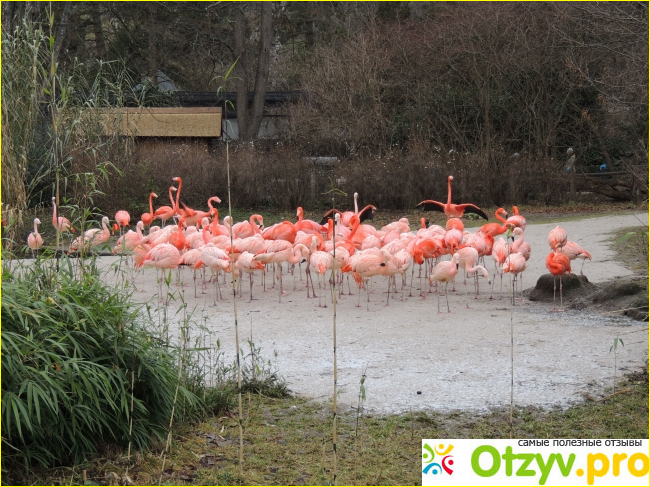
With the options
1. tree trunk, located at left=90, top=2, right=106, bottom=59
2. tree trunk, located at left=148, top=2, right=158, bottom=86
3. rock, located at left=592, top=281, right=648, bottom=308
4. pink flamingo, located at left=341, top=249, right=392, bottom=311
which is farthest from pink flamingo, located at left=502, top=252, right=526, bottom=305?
tree trunk, located at left=90, top=2, right=106, bottom=59

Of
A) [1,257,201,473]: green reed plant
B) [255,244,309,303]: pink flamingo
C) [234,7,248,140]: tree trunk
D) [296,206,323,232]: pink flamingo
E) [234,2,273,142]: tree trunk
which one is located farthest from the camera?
[234,7,248,140]: tree trunk

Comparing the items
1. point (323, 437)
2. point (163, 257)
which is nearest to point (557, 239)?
point (163, 257)

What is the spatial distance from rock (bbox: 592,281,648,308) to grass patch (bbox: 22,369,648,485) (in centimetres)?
199

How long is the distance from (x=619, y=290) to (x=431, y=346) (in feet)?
6.18

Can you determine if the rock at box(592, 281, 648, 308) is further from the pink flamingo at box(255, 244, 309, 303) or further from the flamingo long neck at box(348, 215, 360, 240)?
the pink flamingo at box(255, 244, 309, 303)

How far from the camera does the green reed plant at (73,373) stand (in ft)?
9.99

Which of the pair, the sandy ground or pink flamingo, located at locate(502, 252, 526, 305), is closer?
the sandy ground

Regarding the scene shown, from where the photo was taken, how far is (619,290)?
6391 millimetres

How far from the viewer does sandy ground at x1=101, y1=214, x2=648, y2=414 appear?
448 centimetres

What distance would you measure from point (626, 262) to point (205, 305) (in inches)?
184

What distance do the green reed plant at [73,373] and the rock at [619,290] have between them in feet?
13.3

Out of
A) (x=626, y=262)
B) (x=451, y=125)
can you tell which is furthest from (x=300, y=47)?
(x=626, y=262)

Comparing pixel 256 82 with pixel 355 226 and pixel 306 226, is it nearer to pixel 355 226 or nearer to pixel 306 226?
pixel 306 226

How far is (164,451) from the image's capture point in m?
3.30
